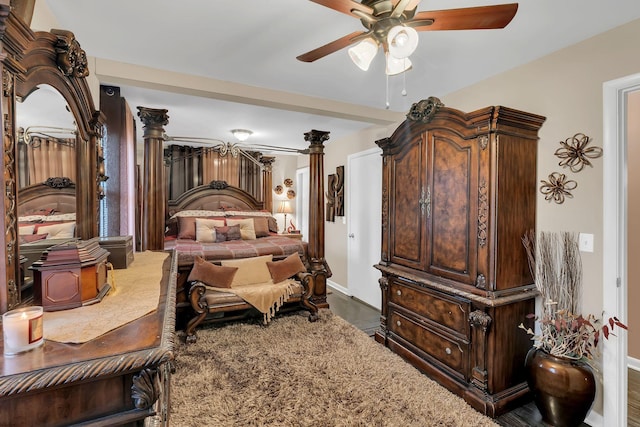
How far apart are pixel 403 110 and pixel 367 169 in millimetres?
1005

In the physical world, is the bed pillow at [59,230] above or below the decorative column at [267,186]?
below

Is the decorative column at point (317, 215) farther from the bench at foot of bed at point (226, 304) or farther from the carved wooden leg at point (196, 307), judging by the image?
the carved wooden leg at point (196, 307)

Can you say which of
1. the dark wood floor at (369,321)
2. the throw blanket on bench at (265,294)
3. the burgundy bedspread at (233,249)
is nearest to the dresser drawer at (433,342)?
the dark wood floor at (369,321)

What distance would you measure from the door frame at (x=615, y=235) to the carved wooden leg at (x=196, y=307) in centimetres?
317

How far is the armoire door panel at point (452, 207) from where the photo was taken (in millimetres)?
2111

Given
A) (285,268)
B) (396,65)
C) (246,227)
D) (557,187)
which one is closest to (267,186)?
(246,227)

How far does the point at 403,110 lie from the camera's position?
3.47 m

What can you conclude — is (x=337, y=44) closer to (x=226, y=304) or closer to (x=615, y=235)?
(x=615, y=235)

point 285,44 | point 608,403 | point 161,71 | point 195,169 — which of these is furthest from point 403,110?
point 195,169

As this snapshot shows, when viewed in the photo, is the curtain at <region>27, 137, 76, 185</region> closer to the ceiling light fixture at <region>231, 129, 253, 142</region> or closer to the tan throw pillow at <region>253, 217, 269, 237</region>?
the ceiling light fixture at <region>231, 129, 253, 142</region>

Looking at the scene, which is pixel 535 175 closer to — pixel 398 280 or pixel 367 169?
pixel 398 280

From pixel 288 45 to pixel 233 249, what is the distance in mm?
2484

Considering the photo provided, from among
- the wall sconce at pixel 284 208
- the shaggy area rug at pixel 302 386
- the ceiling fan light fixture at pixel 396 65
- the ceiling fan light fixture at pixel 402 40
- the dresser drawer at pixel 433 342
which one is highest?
the ceiling fan light fixture at pixel 396 65

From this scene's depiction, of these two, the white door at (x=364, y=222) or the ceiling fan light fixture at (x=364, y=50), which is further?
the white door at (x=364, y=222)
